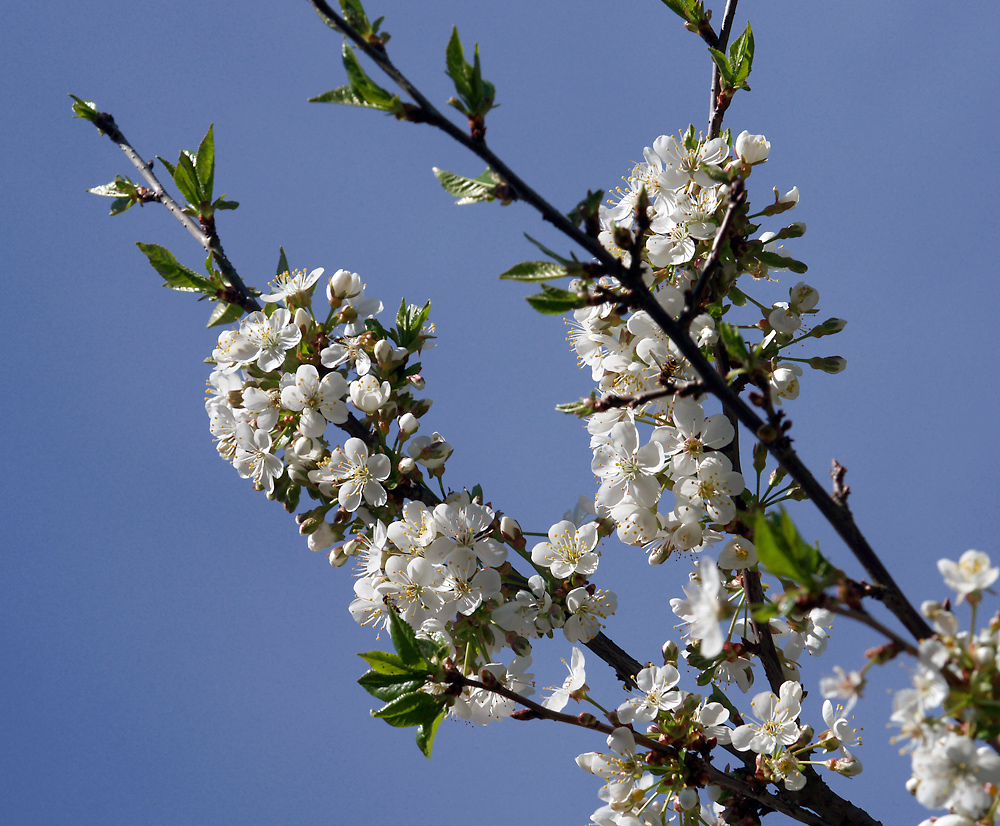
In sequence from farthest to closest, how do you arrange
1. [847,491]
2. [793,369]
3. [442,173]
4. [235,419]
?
[235,419], [793,369], [442,173], [847,491]

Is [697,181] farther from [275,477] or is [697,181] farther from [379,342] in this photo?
[275,477]

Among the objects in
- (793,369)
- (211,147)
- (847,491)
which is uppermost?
(793,369)

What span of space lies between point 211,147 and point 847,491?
104 inches

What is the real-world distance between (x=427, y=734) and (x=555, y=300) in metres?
1.50

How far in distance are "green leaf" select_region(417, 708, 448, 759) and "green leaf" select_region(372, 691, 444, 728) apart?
2cm

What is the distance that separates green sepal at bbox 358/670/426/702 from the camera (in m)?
2.61

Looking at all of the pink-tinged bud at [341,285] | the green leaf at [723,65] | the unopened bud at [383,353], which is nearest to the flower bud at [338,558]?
the unopened bud at [383,353]

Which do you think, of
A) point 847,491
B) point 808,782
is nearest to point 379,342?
point 847,491

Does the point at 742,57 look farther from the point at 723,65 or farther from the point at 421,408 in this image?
the point at 421,408

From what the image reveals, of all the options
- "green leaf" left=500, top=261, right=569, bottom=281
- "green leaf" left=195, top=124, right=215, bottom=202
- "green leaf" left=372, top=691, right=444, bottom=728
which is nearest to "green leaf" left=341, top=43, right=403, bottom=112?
"green leaf" left=500, top=261, right=569, bottom=281

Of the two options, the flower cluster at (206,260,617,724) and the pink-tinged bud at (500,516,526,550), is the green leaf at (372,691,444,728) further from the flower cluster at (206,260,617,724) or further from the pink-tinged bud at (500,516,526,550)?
the pink-tinged bud at (500,516,526,550)

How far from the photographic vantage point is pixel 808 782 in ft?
9.46

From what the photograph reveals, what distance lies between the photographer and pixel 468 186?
2264mm

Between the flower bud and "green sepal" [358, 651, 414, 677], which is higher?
the flower bud
